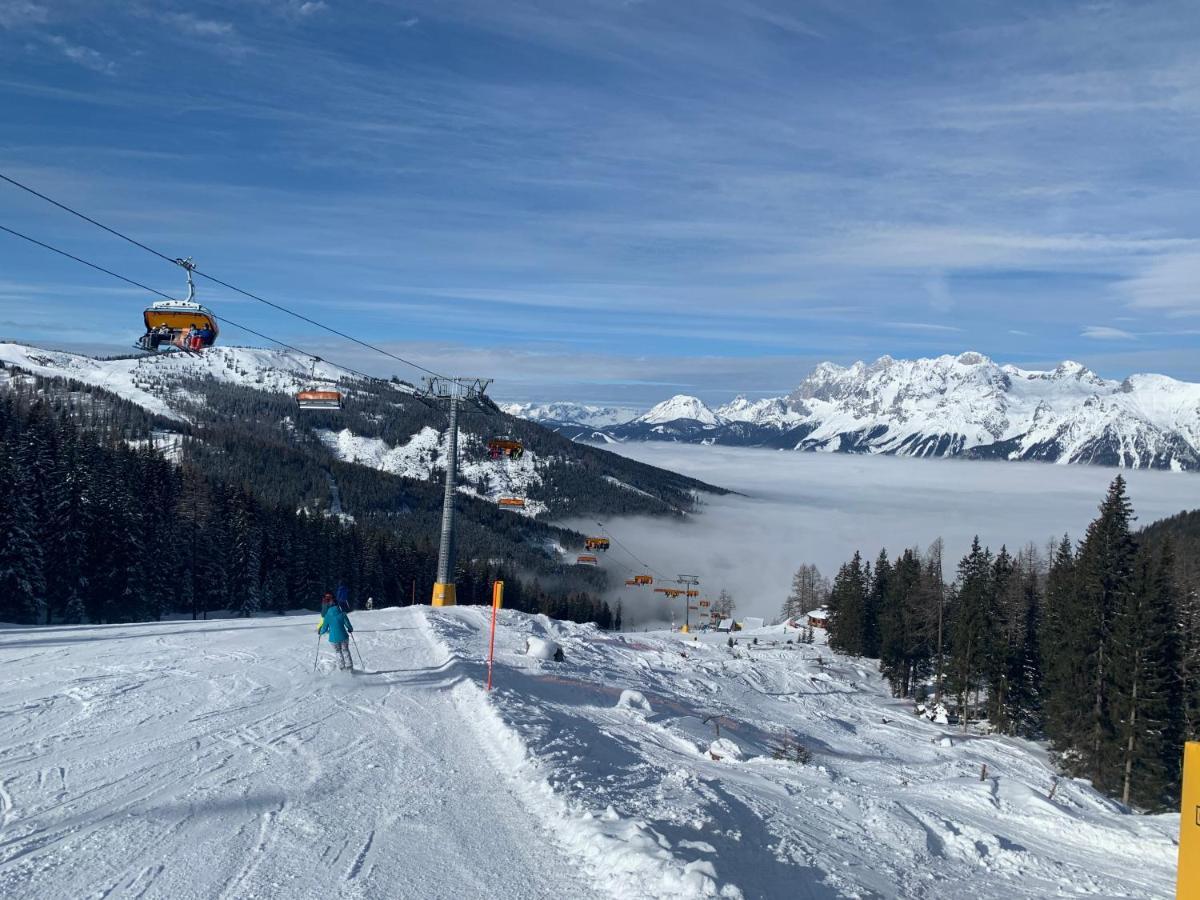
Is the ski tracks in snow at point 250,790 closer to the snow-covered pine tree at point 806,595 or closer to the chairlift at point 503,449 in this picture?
the chairlift at point 503,449

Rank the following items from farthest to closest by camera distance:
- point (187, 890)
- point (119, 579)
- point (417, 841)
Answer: point (119, 579) < point (417, 841) < point (187, 890)

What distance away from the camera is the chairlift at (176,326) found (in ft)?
79.4

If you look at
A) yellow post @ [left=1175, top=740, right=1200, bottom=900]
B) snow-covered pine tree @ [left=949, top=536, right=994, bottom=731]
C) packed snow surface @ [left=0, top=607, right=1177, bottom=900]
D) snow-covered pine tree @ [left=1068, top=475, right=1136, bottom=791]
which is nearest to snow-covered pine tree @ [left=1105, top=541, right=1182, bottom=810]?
snow-covered pine tree @ [left=1068, top=475, right=1136, bottom=791]

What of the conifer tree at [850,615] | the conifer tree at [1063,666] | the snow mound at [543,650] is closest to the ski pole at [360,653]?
the snow mound at [543,650]

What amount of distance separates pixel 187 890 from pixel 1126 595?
3888 centimetres

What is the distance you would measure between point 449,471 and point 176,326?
40.3 feet

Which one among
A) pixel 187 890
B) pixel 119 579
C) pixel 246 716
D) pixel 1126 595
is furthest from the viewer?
pixel 119 579

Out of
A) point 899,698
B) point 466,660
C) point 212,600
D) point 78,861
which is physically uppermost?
point 78,861

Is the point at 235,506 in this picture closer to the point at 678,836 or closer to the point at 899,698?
the point at 899,698

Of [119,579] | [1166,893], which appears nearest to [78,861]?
[1166,893]

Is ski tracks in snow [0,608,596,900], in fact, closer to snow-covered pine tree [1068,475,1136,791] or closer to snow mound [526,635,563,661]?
snow mound [526,635,563,661]

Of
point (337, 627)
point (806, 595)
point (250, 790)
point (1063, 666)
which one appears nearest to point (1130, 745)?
point (1063, 666)

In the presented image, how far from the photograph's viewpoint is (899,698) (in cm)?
5497

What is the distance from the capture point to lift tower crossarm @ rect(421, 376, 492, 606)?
33281 millimetres
